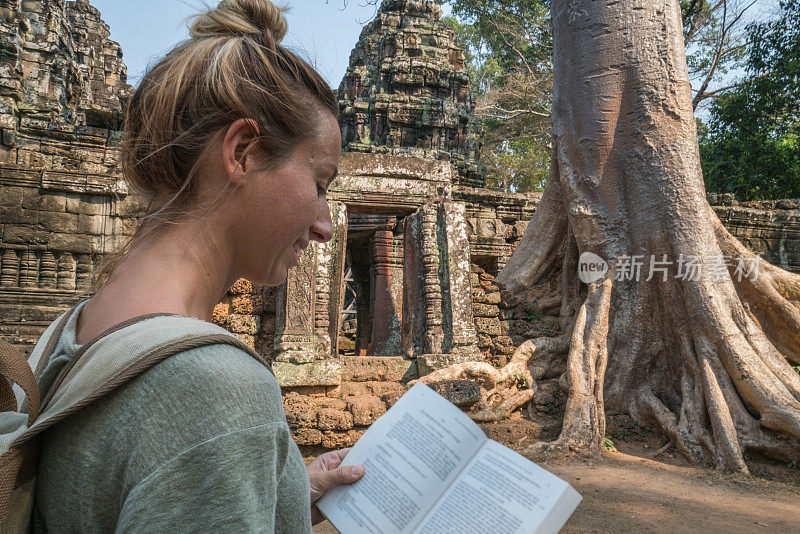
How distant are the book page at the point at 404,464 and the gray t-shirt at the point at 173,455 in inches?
21.3

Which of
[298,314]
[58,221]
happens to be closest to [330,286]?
[298,314]

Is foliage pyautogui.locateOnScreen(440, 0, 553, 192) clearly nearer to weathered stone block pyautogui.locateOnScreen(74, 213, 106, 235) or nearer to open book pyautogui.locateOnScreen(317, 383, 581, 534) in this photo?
weathered stone block pyautogui.locateOnScreen(74, 213, 106, 235)

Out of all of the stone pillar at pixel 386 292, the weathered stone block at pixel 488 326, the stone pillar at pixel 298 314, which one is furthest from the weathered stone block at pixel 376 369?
the stone pillar at pixel 386 292

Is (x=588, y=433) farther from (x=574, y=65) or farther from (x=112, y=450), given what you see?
(x=112, y=450)

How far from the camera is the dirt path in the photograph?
302 cm

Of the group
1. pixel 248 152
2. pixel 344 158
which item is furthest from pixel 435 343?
pixel 248 152

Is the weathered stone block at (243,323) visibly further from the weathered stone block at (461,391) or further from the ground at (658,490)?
the ground at (658,490)

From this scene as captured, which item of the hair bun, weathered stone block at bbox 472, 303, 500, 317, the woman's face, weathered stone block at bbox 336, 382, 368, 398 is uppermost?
the hair bun

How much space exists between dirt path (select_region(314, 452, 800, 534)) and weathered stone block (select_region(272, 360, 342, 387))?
1.42 m

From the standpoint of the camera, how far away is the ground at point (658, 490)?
3.04 meters

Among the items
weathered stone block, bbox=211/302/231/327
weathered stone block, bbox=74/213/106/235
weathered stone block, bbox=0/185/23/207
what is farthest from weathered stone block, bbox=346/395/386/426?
weathered stone block, bbox=0/185/23/207

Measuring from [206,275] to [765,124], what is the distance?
14.0 metres

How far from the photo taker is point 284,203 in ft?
2.88

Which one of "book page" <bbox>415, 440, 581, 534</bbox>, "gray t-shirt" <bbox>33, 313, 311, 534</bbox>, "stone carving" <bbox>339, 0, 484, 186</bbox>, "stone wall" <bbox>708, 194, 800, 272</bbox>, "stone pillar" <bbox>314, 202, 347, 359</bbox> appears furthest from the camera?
"stone carving" <bbox>339, 0, 484, 186</bbox>
